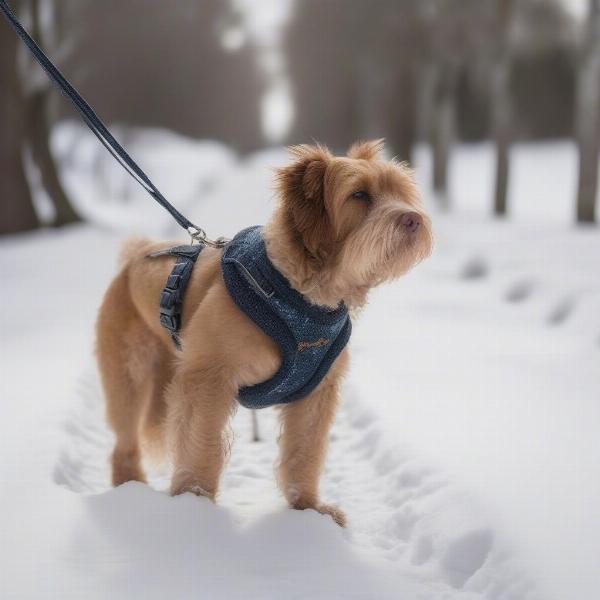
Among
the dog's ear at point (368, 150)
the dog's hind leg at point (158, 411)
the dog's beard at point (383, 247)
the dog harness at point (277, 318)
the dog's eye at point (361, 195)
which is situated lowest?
the dog's hind leg at point (158, 411)

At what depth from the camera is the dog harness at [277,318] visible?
3053 millimetres

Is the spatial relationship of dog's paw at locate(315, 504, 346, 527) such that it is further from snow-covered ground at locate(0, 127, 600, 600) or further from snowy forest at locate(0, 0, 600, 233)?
snowy forest at locate(0, 0, 600, 233)

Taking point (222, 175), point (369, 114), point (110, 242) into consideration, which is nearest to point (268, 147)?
point (222, 175)

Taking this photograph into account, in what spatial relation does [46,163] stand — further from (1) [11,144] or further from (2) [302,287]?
(2) [302,287]

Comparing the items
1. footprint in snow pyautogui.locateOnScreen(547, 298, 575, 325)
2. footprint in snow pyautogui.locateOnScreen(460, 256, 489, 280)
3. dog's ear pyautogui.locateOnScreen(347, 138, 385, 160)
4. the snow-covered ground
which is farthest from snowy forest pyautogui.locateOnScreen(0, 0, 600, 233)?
dog's ear pyautogui.locateOnScreen(347, 138, 385, 160)

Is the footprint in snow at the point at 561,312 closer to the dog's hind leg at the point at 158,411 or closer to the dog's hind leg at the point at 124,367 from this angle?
the dog's hind leg at the point at 158,411

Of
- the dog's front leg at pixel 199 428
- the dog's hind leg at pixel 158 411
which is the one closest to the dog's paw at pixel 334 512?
the dog's front leg at pixel 199 428

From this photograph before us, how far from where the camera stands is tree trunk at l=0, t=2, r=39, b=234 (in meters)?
13.9

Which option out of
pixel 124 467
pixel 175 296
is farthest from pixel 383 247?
pixel 124 467

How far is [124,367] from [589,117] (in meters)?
10.8

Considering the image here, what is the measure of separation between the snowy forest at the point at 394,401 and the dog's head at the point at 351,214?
0.64 feet

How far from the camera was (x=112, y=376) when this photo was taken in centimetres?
371

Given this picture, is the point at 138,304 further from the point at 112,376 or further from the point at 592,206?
the point at 592,206

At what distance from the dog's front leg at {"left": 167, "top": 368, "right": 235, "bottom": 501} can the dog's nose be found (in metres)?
0.99
